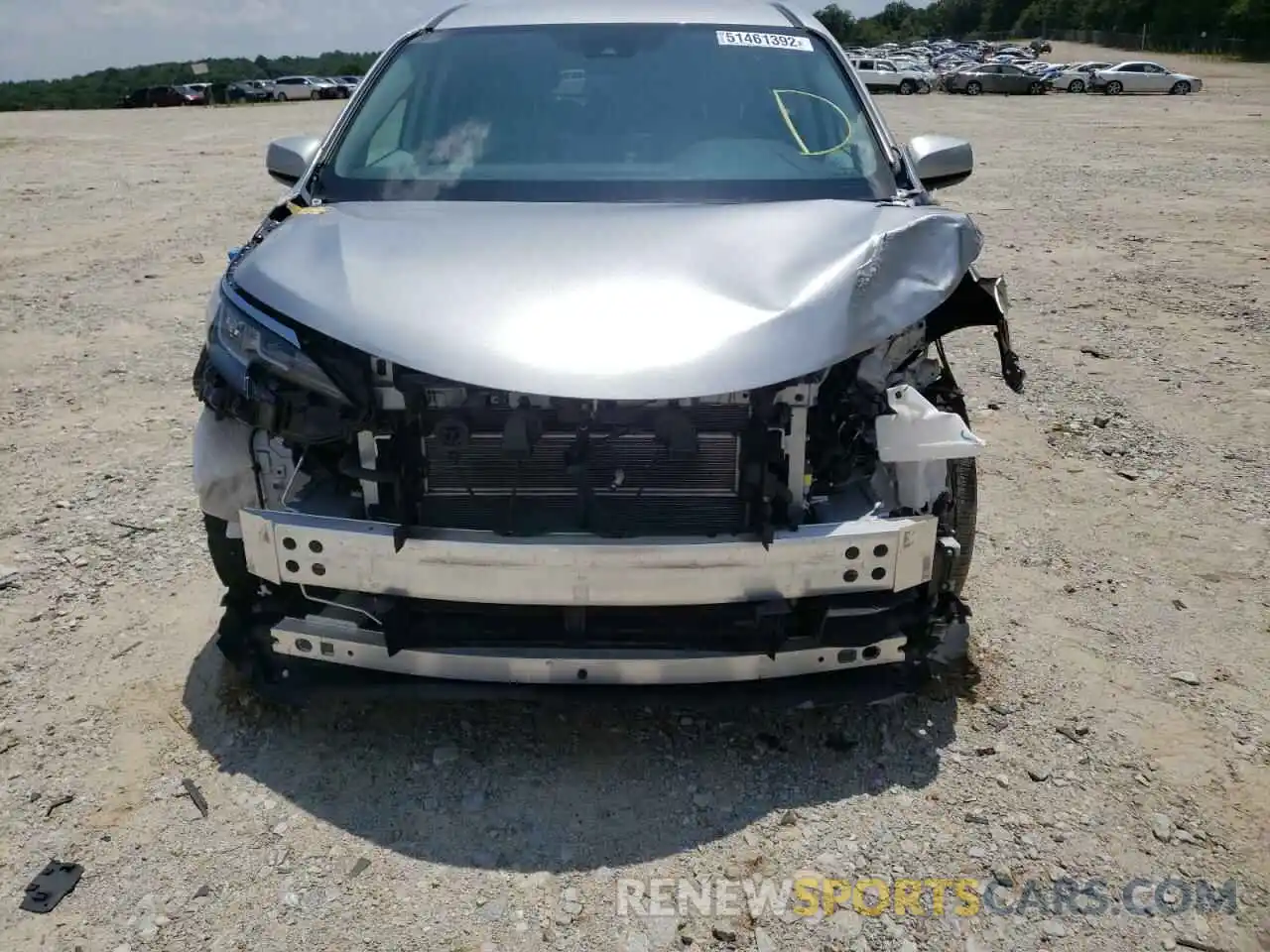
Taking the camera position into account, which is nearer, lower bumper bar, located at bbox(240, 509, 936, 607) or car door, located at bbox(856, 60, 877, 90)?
lower bumper bar, located at bbox(240, 509, 936, 607)

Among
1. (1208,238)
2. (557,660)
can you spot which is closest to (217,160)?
(1208,238)

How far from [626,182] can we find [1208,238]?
7.68 m

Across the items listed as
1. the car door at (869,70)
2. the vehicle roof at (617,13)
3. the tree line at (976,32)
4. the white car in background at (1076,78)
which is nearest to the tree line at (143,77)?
the tree line at (976,32)

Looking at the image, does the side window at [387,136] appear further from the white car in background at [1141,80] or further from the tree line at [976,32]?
the tree line at [976,32]

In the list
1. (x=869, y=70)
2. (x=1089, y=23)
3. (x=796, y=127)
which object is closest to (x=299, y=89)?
(x=869, y=70)

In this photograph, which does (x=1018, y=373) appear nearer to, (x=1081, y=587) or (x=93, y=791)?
(x=1081, y=587)

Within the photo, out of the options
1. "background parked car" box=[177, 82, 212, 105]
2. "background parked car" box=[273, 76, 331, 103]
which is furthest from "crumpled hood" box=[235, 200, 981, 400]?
"background parked car" box=[273, 76, 331, 103]

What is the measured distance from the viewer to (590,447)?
2.31 meters

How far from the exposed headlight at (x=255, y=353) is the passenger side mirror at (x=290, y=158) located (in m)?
1.13

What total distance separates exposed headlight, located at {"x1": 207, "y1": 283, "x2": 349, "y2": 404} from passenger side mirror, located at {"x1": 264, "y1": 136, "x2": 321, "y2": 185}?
113 centimetres

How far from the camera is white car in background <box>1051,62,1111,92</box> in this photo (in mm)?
35938

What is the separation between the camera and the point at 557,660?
2350 mm

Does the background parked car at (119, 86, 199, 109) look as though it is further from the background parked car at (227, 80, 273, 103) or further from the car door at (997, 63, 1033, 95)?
the car door at (997, 63, 1033, 95)

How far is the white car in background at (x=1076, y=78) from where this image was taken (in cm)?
3594
